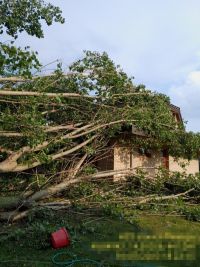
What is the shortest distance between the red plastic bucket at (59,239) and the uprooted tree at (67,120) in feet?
6.06

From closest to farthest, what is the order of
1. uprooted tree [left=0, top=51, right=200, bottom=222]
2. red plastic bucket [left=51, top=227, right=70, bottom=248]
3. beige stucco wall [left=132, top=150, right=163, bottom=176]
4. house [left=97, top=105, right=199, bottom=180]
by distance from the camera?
red plastic bucket [left=51, top=227, right=70, bottom=248], uprooted tree [left=0, top=51, right=200, bottom=222], house [left=97, top=105, right=199, bottom=180], beige stucco wall [left=132, top=150, right=163, bottom=176]

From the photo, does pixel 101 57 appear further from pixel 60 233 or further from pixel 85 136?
pixel 60 233

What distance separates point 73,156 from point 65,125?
902 millimetres

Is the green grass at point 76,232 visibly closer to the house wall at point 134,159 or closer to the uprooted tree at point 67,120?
the uprooted tree at point 67,120

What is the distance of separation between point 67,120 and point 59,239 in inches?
201

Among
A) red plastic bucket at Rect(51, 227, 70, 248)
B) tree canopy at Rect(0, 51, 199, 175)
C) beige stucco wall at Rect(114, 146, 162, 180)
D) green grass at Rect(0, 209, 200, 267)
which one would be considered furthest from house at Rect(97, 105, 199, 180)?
red plastic bucket at Rect(51, 227, 70, 248)

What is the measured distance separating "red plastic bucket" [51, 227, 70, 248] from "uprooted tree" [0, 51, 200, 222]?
1.85 meters

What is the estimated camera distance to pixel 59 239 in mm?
6961

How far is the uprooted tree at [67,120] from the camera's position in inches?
352

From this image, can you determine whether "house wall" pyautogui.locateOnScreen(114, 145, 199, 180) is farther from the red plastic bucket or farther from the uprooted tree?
the red plastic bucket

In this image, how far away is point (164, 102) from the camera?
13.1 meters

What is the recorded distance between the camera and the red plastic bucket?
6930mm

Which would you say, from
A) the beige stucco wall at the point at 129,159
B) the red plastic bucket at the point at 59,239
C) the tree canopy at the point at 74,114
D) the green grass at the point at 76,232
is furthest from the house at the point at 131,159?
the red plastic bucket at the point at 59,239

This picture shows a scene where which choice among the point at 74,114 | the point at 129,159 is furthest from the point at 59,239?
the point at 129,159
